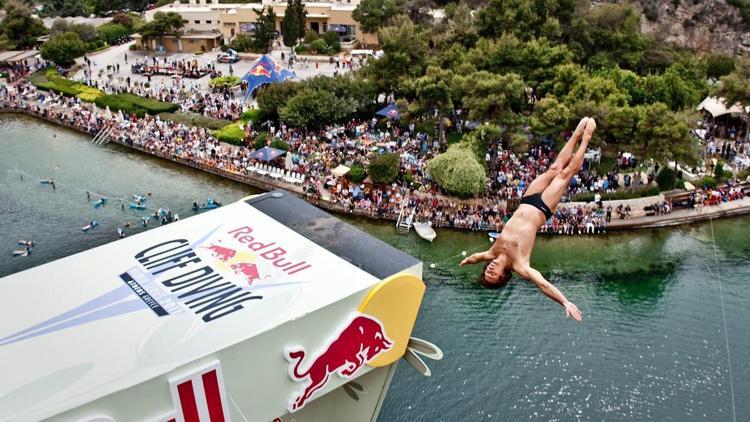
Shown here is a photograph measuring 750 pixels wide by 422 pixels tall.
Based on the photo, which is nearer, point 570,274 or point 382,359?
point 382,359

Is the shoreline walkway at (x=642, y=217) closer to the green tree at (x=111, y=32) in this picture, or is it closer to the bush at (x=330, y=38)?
the bush at (x=330, y=38)

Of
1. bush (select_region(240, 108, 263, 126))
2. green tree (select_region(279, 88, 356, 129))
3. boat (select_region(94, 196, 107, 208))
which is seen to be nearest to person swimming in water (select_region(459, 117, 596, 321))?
boat (select_region(94, 196, 107, 208))

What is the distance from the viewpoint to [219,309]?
23609mm

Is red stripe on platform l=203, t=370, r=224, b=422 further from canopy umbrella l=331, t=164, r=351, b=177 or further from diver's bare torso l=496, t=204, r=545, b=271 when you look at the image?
canopy umbrella l=331, t=164, r=351, b=177

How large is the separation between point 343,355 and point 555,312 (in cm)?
1560

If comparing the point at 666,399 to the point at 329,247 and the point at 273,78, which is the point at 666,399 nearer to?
the point at 329,247

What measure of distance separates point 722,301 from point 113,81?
55.7 m

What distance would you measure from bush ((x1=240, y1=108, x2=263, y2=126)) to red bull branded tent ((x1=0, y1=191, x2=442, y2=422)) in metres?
31.2

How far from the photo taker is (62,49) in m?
74.9

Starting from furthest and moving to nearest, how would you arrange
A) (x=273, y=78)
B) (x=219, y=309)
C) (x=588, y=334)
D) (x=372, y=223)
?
(x=273, y=78)
(x=372, y=223)
(x=588, y=334)
(x=219, y=309)

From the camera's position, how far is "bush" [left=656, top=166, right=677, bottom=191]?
159 ft

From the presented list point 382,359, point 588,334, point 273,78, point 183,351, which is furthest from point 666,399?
point 273,78

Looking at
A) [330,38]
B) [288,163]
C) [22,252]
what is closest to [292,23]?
[330,38]

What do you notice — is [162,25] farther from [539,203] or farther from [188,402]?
[539,203]
